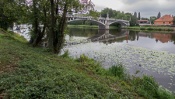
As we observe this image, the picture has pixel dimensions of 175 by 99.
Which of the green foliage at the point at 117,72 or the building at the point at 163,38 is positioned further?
the building at the point at 163,38

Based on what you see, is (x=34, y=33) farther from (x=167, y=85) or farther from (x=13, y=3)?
(x=167, y=85)

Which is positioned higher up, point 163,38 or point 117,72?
point 163,38

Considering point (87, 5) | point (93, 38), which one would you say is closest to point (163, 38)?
point (93, 38)

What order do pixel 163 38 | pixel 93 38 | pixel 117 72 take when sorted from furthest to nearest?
pixel 163 38
pixel 93 38
pixel 117 72

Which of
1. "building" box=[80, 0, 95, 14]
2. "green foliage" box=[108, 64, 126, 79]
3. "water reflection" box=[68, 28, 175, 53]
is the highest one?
"building" box=[80, 0, 95, 14]

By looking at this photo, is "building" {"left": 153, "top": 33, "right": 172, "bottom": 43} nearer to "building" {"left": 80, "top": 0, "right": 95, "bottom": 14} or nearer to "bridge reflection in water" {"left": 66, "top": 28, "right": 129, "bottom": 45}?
"bridge reflection in water" {"left": 66, "top": 28, "right": 129, "bottom": 45}

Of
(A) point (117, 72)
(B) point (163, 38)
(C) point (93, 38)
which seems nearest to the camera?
(A) point (117, 72)

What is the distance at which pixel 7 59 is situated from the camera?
286 inches

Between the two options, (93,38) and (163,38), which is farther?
(163,38)

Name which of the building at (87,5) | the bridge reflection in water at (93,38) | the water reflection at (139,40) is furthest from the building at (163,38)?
the building at (87,5)

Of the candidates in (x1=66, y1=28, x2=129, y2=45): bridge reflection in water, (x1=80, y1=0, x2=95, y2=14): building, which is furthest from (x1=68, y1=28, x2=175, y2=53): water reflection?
(x1=80, y1=0, x2=95, y2=14): building

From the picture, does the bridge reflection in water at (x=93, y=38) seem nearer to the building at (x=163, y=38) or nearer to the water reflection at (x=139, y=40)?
the water reflection at (x=139, y=40)

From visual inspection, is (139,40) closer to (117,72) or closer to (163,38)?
(163,38)

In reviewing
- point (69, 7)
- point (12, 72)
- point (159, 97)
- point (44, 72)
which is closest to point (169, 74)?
point (159, 97)
